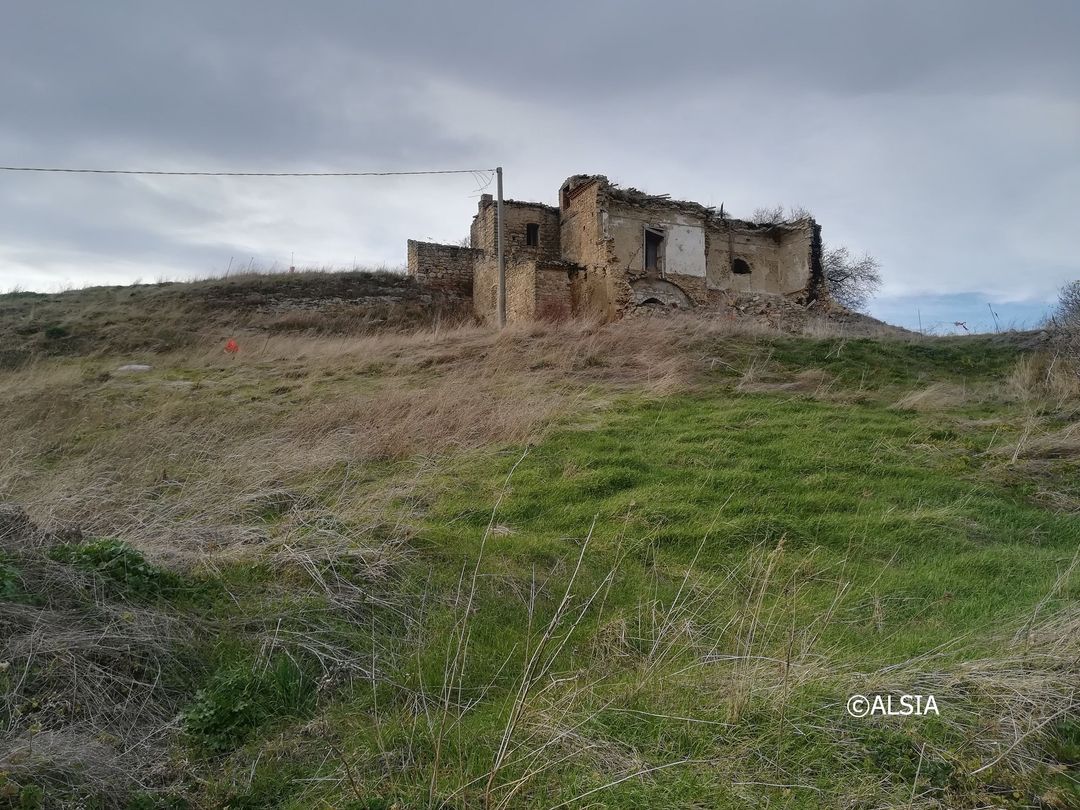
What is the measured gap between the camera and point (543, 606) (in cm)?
427

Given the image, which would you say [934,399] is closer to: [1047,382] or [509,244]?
[1047,382]

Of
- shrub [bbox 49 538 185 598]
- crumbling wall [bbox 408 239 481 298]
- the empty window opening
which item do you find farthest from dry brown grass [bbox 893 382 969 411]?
crumbling wall [bbox 408 239 481 298]

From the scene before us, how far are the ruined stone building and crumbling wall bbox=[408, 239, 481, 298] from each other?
38mm

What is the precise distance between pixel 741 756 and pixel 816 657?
82cm

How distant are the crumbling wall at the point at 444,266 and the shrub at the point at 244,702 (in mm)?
22149

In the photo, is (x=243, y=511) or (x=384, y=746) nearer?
(x=384, y=746)

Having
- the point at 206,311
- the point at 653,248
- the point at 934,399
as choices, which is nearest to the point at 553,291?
the point at 653,248

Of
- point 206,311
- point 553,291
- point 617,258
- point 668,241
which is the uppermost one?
point 668,241

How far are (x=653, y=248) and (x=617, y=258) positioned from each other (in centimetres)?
244

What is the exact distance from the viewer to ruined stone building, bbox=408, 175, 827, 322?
20.2 metres

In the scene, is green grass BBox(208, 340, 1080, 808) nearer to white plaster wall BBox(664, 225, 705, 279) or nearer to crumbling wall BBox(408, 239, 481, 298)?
white plaster wall BBox(664, 225, 705, 279)

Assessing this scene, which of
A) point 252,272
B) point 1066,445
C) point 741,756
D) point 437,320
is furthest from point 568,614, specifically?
point 252,272

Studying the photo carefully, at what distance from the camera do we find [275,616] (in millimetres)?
3939

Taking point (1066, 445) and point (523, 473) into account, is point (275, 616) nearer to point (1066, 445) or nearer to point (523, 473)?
point (523, 473)
